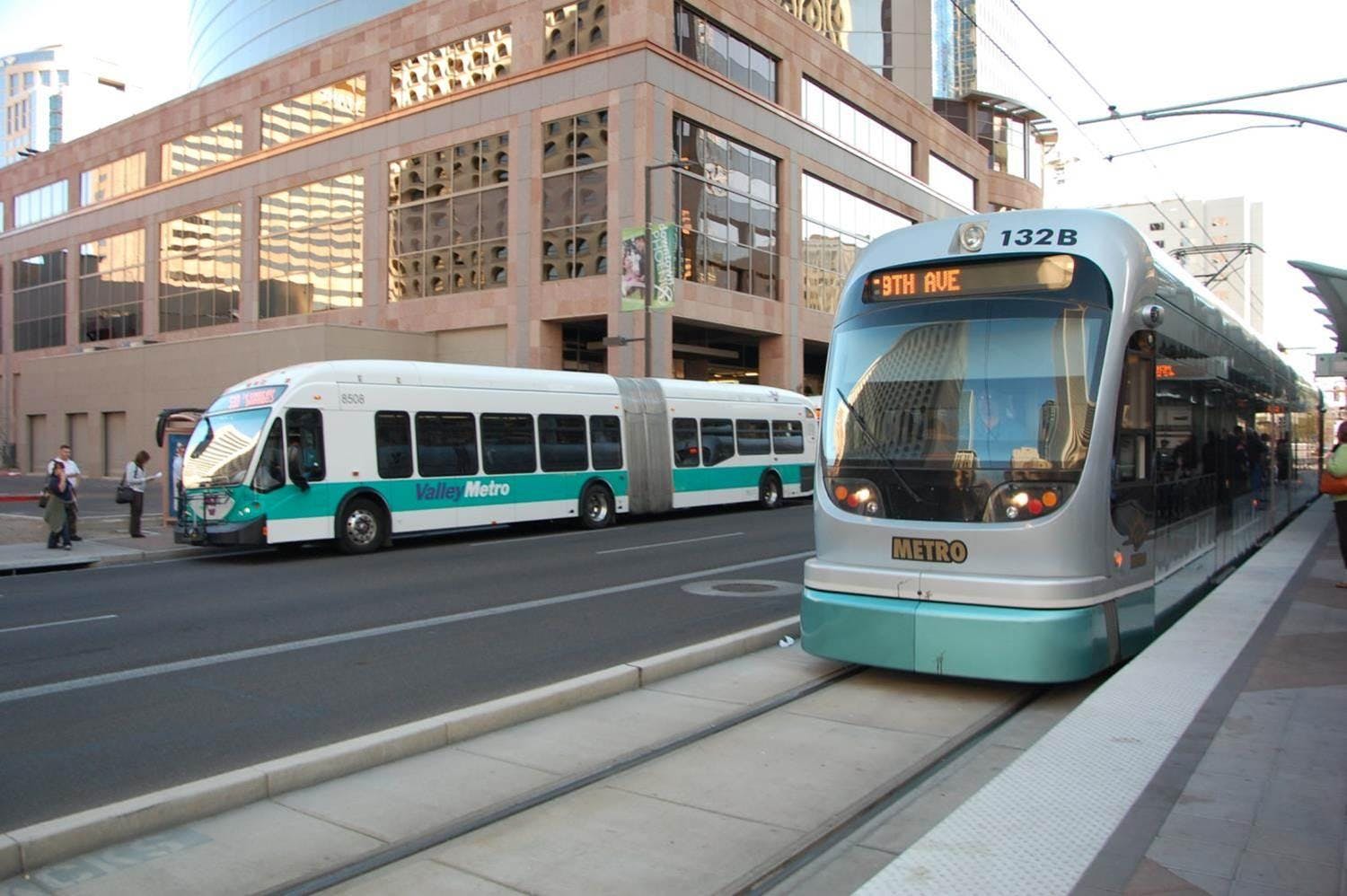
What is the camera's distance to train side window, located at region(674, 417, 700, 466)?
23.2 metres

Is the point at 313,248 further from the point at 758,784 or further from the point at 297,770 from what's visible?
the point at 758,784

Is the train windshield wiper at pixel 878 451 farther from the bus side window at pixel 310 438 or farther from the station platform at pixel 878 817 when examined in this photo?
the bus side window at pixel 310 438

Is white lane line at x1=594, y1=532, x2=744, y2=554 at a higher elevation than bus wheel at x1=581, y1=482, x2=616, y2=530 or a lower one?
lower

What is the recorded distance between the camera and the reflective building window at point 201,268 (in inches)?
1905

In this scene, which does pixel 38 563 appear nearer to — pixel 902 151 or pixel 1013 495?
pixel 1013 495

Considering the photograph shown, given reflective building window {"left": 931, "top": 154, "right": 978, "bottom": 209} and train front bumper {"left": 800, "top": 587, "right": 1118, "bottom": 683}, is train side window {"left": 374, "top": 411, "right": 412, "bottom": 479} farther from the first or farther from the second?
reflective building window {"left": 931, "top": 154, "right": 978, "bottom": 209}

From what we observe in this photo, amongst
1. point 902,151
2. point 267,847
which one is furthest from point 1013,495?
point 902,151

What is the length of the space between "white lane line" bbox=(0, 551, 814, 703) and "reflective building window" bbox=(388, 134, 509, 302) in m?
28.3

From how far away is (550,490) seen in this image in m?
19.9

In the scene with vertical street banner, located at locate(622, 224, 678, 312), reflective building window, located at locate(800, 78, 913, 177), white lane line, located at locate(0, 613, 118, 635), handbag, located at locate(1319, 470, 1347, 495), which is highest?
reflective building window, located at locate(800, 78, 913, 177)

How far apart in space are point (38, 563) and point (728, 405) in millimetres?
14711

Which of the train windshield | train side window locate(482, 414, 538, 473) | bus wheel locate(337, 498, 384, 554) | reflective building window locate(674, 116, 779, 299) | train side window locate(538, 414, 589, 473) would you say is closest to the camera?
the train windshield

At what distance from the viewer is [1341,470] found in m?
9.88

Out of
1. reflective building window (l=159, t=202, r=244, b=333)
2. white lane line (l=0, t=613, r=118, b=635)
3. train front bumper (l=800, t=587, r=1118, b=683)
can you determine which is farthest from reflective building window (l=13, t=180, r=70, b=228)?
train front bumper (l=800, t=587, r=1118, b=683)
